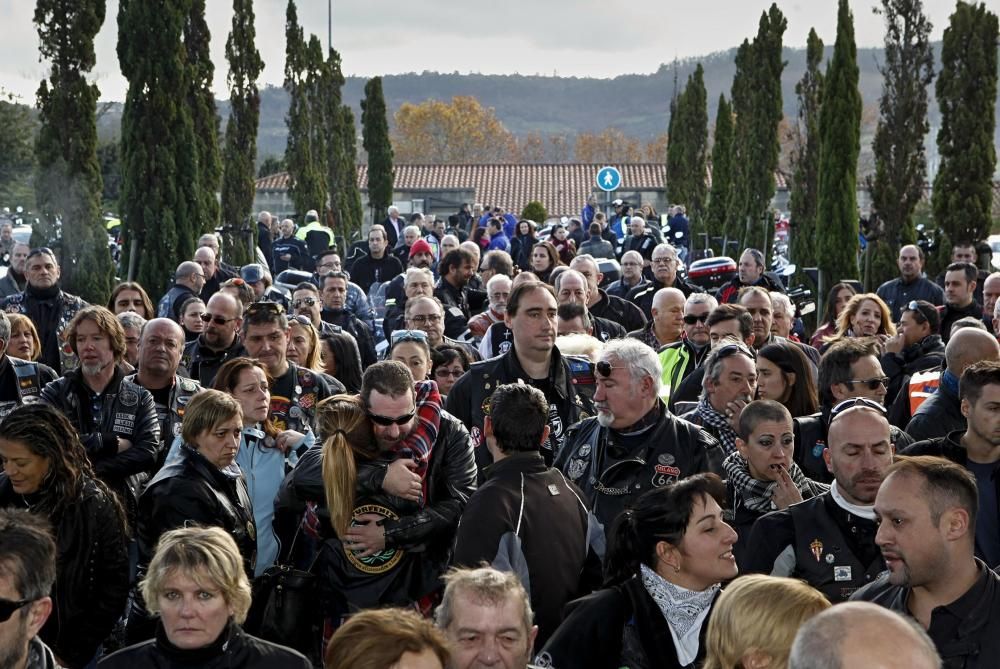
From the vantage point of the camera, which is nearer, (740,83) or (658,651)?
(658,651)

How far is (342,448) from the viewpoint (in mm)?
5941

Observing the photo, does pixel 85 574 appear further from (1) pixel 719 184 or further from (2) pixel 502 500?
(1) pixel 719 184

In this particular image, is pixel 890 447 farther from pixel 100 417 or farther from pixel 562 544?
pixel 100 417

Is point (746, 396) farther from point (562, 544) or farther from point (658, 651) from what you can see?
point (658, 651)

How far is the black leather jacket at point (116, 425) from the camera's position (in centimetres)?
732

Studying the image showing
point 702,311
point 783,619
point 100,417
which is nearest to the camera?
point 783,619

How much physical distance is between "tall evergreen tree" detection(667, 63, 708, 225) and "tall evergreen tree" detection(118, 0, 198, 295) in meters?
29.8

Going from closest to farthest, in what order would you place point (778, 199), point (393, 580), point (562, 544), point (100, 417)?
1. point (562, 544)
2. point (393, 580)
3. point (100, 417)
4. point (778, 199)

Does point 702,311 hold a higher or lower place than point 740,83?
lower

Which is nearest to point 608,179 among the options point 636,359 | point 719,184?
point 719,184

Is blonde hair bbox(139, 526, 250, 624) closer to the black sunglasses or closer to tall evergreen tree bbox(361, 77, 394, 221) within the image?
the black sunglasses

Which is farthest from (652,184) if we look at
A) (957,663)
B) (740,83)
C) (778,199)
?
(957,663)

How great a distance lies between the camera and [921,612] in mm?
4504

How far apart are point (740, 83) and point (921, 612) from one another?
32.2m
